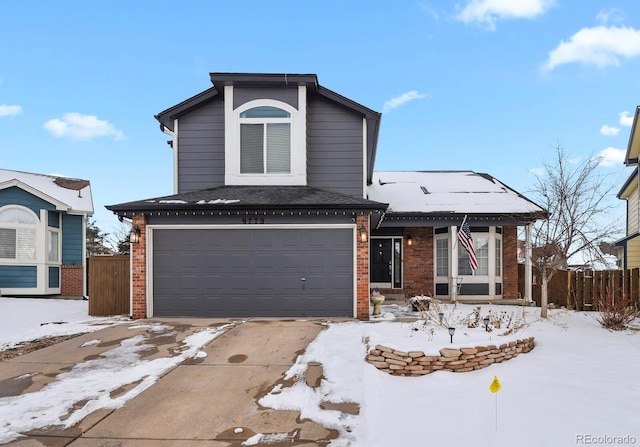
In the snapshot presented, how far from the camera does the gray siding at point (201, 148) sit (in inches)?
441

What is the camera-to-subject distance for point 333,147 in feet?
36.4

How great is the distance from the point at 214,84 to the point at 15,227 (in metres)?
9.64

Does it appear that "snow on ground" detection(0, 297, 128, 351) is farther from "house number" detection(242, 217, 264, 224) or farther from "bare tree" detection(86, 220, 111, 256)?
"bare tree" detection(86, 220, 111, 256)

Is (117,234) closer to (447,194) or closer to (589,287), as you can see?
(447,194)

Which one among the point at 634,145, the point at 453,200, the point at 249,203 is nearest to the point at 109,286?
the point at 249,203

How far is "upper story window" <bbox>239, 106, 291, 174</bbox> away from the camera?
10.8m

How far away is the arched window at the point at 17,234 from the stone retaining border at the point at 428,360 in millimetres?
14053

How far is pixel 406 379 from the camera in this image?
5328 millimetres

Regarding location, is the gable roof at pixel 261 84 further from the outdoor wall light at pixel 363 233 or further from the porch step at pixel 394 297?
the porch step at pixel 394 297

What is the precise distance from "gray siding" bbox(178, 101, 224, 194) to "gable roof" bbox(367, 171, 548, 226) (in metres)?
5.69

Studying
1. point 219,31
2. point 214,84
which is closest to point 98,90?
point 219,31

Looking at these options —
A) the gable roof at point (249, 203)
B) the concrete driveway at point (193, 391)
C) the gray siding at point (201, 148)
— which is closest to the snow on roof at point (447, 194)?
the gable roof at point (249, 203)

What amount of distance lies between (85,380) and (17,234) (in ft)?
38.4

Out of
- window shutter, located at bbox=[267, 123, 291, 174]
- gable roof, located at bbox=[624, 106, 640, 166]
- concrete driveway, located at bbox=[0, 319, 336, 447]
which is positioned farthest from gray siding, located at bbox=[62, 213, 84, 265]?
gable roof, located at bbox=[624, 106, 640, 166]
